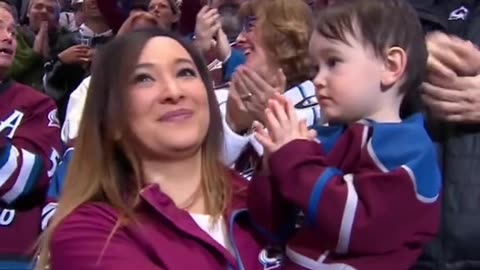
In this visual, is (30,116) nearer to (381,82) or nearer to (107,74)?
(107,74)

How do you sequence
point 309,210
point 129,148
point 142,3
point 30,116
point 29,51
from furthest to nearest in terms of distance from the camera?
point 29,51 → point 142,3 → point 30,116 → point 129,148 → point 309,210

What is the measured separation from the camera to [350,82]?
188cm

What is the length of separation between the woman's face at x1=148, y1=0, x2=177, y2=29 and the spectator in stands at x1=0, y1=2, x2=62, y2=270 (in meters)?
0.97

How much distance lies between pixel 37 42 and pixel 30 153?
2.20 meters

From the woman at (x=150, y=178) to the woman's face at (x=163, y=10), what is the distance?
2.36 metres

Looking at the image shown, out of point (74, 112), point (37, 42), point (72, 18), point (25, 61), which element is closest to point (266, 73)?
point (74, 112)

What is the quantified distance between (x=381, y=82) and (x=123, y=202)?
531 mm

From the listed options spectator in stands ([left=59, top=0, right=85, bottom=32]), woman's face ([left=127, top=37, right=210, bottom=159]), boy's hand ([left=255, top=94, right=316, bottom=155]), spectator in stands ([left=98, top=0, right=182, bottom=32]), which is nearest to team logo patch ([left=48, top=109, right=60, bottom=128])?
spectator in stands ([left=98, top=0, right=182, bottom=32])

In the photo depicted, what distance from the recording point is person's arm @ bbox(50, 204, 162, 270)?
186 centimetres

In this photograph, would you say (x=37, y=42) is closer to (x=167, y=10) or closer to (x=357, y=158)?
(x=167, y=10)

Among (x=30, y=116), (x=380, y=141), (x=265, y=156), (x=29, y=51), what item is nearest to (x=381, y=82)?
(x=380, y=141)

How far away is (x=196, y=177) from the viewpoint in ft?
6.87

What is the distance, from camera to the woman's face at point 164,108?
78.8 inches

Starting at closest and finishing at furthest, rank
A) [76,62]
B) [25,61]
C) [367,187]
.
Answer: [367,187]
[76,62]
[25,61]
